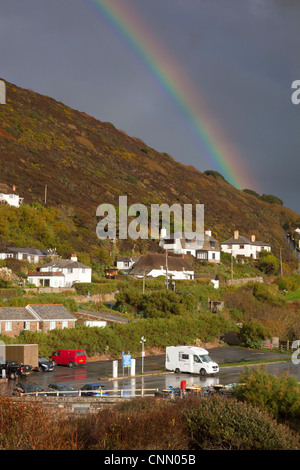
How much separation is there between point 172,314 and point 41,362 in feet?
75.5

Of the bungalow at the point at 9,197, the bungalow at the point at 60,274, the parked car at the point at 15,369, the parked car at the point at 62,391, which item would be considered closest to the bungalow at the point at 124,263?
the bungalow at the point at 60,274

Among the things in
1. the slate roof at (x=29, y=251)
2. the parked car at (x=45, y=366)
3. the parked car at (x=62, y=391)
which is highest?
the slate roof at (x=29, y=251)

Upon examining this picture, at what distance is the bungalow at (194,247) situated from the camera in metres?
110

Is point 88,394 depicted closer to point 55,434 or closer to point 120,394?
point 120,394

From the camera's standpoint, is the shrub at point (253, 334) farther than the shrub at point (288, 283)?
No

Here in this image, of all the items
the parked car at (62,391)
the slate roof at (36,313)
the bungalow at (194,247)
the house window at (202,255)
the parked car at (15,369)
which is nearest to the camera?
the parked car at (62,391)

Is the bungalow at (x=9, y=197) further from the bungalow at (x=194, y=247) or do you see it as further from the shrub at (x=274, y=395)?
the shrub at (x=274, y=395)

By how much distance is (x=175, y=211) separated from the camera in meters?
147

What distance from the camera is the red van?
1916 inches

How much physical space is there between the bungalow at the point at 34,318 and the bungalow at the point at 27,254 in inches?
927

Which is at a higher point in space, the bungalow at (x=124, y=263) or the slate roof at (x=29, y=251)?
the slate roof at (x=29, y=251)

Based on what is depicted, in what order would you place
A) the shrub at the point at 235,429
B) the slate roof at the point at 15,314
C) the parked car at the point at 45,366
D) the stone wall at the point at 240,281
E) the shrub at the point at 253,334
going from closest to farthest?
the shrub at the point at 235,429, the parked car at the point at 45,366, the slate roof at the point at 15,314, the shrub at the point at 253,334, the stone wall at the point at 240,281

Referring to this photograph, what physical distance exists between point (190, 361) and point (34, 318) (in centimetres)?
1640

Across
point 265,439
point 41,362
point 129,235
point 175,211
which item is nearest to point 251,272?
point 129,235
